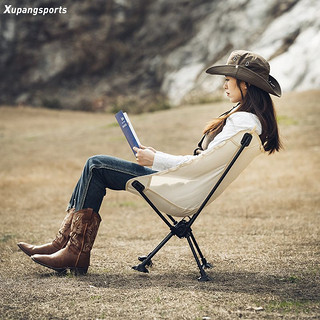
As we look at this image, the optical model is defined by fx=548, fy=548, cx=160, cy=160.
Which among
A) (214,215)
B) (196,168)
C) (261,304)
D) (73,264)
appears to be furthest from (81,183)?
(214,215)

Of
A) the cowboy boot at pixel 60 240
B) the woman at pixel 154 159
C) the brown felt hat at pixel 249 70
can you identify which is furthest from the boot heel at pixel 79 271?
the brown felt hat at pixel 249 70

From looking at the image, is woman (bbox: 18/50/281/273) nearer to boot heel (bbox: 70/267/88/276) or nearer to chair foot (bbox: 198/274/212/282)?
boot heel (bbox: 70/267/88/276)

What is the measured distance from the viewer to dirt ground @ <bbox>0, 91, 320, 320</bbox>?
113 inches

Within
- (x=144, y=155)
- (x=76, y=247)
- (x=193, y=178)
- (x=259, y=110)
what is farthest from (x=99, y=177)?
(x=259, y=110)

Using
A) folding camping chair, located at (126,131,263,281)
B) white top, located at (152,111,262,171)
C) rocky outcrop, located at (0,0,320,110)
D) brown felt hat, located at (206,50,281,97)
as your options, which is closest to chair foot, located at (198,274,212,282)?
folding camping chair, located at (126,131,263,281)

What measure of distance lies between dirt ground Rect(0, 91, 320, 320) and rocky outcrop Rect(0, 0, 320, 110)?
338 inches

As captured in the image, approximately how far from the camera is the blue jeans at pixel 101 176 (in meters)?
3.39

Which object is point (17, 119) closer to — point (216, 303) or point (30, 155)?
point (30, 155)

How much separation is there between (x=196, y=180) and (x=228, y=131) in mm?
363

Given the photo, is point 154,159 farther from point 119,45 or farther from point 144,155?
point 119,45

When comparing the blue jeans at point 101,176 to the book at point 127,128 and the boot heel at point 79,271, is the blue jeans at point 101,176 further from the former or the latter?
the boot heel at point 79,271

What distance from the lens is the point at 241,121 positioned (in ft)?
11.0

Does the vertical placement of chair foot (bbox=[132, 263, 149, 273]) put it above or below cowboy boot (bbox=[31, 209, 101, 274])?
below

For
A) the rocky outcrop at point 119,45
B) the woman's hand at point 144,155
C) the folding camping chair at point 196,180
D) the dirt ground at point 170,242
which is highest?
the rocky outcrop at point 119,45
